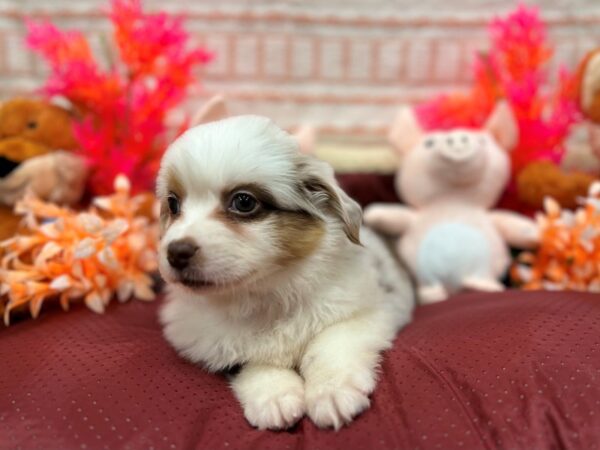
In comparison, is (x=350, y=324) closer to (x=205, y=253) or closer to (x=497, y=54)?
(x=205, y=253)

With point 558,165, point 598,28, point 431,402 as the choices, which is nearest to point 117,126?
point 431,402

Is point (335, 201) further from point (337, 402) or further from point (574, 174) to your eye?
point (574, 174)

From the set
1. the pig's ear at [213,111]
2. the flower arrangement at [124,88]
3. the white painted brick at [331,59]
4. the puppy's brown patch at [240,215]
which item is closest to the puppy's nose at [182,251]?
the puppy's brown patch at [240,215]

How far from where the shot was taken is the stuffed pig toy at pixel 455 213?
2150mm

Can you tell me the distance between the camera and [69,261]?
173cm

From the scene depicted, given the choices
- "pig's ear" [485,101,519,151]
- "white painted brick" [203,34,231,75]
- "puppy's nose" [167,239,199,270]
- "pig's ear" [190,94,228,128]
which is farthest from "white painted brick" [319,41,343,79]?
"puppy's nose" [167,239,199,270]

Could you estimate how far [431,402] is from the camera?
1.20m

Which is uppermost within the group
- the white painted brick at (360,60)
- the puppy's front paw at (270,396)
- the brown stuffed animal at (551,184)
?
the white painted brick at (360,60)

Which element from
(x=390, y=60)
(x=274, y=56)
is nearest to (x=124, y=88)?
(x=274, y=56)

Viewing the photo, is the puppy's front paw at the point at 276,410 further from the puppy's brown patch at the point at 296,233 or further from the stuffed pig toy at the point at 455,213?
the stuffed pig toy at the point at 455,213

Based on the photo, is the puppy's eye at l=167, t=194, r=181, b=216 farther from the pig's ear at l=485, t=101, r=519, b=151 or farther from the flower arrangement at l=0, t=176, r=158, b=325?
the pig's ear at l=485, t=101, r=519, b=151

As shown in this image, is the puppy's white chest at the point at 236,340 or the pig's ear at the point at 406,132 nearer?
the puppy's white chest at the point at 236,340

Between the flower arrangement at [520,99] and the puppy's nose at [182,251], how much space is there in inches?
64.1

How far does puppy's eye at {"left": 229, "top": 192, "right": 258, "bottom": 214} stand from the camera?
1340 millimetres
